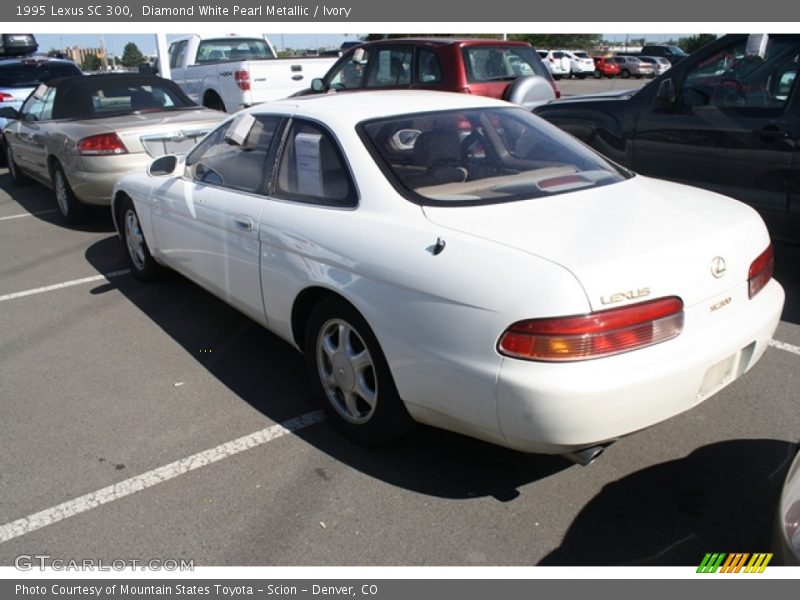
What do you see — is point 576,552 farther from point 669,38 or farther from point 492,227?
point 669,38

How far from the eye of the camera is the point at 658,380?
249 cm

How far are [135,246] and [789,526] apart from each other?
16.1 ft

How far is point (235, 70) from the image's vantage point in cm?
1145

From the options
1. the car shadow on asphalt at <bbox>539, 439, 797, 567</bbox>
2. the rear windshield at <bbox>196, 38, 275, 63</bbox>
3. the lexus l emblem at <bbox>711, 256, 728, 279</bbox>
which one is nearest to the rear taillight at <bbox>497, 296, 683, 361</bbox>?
the lexus l emblem at <bbox>711, 256, 728, 279</bbox>

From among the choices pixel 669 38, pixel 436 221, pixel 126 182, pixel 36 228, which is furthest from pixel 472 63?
pixel 669 38

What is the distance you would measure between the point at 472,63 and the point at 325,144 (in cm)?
537

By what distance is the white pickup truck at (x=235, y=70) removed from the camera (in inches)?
451

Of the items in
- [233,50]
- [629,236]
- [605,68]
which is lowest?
[605,68]

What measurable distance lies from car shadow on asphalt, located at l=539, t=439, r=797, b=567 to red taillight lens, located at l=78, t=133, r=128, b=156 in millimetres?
5753

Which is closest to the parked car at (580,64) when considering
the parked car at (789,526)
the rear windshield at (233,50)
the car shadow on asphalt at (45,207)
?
the rear windshield at (233,50)

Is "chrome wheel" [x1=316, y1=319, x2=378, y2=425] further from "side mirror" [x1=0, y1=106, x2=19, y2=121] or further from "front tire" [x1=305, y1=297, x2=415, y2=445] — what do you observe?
"side mirror" [x1=0, y1=106, x2=19, y2=121]

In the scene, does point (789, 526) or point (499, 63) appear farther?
point (499, 63)

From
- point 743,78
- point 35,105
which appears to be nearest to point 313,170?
point 743,78

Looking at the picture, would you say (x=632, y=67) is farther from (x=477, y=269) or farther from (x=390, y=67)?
(x=477, y=269)
